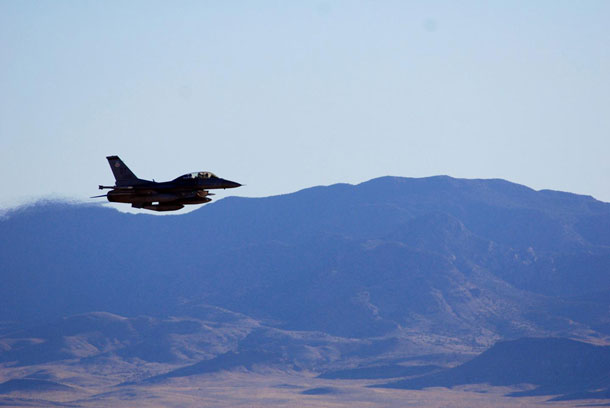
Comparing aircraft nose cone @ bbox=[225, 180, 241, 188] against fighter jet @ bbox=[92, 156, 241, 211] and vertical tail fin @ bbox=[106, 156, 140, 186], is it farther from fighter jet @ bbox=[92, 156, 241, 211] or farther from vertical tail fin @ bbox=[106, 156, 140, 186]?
vertical tail fin @ bbox=[106, 156, 140, 186]

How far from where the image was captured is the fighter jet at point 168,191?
3900 inches

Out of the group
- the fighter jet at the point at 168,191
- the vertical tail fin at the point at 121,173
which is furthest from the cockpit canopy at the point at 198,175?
the vertical tail fin at the point at 121,173

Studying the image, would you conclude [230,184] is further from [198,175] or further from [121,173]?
[121,173]

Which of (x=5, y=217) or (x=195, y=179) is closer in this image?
(x=195, y=179)

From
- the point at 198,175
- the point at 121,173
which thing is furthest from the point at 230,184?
the point at 121,173

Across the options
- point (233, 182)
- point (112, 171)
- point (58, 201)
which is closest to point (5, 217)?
point (58, 201)

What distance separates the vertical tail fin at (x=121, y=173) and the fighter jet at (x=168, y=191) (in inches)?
10.4

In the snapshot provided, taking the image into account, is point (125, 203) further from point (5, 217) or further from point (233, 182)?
point (5, 217)

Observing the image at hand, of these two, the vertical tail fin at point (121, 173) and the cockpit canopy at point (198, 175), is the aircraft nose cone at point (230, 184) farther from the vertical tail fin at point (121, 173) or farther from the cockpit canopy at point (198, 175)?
the vertical tail fin at point (121, 173)

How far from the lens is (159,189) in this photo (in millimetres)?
100312

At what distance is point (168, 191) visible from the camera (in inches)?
3939

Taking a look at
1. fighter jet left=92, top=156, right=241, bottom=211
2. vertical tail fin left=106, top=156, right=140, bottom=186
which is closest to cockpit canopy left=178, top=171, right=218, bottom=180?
fighter jet left=92, top=156, right=241, bottom=211

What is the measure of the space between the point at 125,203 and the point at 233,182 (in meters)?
10.0

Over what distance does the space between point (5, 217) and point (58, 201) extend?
6211mm
